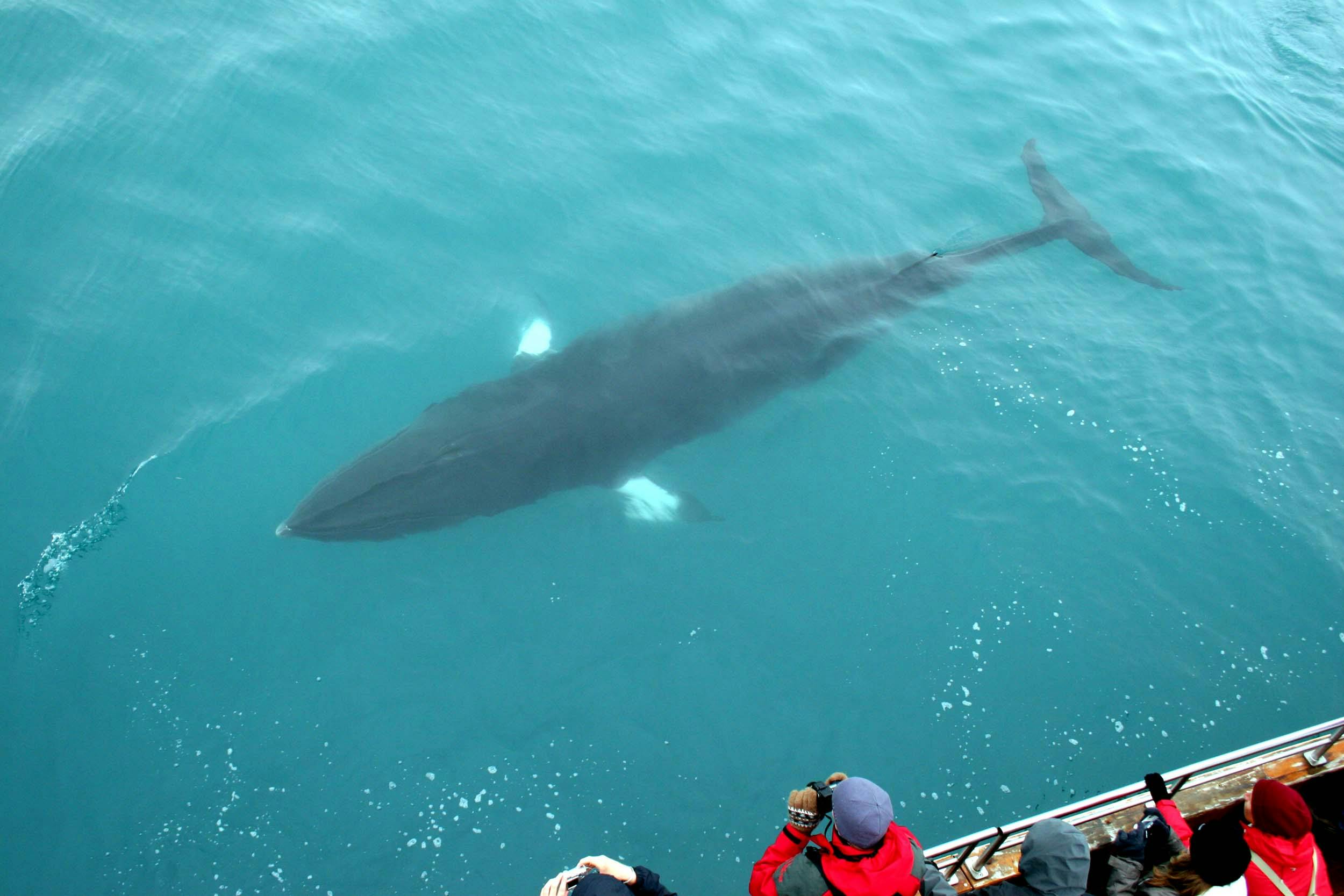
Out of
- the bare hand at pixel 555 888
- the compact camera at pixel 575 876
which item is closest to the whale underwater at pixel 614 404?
the compact camera at pixel 575 876

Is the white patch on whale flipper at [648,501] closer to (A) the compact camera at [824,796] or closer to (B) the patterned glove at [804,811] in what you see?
(A) the compact camera at [824,796]

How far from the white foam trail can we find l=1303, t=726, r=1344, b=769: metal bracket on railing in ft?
42.9

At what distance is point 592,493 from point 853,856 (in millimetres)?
6777

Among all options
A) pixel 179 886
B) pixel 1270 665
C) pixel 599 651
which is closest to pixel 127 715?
pixel 179 886

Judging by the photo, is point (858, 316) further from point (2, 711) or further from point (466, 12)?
point (2, 711)

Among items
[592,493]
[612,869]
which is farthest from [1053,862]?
[592,493]

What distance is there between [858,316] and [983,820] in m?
7.30

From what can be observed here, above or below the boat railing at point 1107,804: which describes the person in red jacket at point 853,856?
above

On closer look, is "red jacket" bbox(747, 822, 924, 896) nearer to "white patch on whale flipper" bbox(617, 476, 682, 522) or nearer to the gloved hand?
the gloved hand

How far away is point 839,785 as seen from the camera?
5527mm

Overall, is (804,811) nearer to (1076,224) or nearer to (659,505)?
(659,505)

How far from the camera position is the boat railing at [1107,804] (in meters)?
6.81

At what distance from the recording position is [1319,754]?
825 centimetres

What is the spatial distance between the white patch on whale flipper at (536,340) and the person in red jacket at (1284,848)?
372 inches
